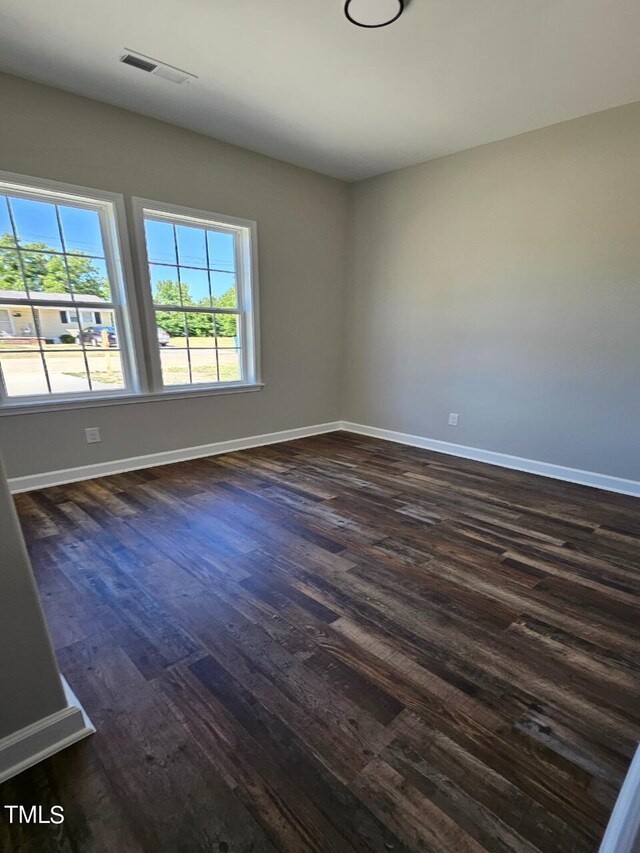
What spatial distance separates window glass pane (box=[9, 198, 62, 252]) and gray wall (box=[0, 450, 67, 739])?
2.78 m

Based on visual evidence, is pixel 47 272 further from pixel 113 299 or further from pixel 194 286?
pixel 194 286

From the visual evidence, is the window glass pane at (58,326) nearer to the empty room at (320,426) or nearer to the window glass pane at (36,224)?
the empty room at (320,426)

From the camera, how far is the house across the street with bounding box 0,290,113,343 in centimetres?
288

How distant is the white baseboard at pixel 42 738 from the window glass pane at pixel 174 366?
114 inches

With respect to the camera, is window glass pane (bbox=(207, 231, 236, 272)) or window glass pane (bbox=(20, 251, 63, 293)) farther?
window glass pane (bbox=(207, 231, 236, 272))

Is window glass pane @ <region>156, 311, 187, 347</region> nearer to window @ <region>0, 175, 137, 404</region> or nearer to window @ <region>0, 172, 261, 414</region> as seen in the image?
window @ <region>0, 172, 261, 414</region>

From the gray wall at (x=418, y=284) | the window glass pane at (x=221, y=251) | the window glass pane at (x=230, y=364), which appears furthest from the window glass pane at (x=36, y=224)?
the window glass pane at (x=230, y=364)

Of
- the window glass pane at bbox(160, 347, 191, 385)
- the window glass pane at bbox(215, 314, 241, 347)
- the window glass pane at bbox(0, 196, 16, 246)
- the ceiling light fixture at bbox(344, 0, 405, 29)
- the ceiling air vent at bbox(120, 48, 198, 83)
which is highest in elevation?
the ceiling light fixture at bbox(344, 0, 405, 29)

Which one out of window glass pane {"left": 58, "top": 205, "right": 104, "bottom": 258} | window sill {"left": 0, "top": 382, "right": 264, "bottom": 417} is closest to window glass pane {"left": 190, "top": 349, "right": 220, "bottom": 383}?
window sill {"left": 0, "top": 382, "right": 264, "bottom": 417}

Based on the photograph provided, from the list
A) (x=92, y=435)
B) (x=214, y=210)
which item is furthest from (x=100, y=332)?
(x=214, y=210)

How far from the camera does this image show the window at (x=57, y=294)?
2848mm

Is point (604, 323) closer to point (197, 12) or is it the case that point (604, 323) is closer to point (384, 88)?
point (384, 88)

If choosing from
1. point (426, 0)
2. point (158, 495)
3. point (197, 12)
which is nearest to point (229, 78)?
point (197, 12)

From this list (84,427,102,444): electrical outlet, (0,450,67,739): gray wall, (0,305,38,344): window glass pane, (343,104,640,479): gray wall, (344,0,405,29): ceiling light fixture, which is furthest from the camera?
(84,427,102,444): electrical outlet
